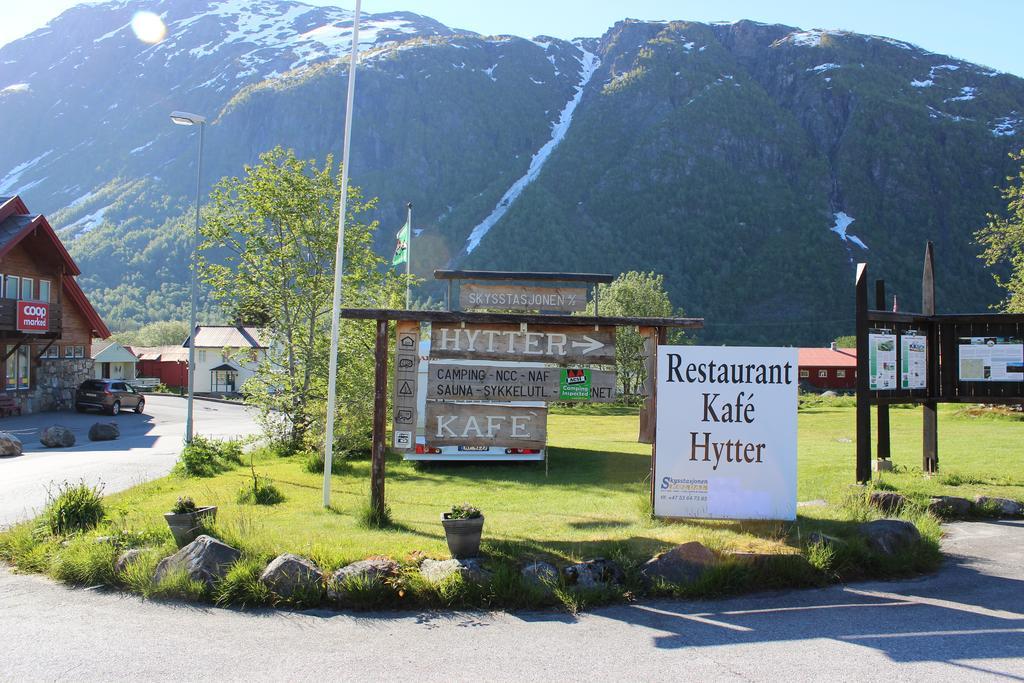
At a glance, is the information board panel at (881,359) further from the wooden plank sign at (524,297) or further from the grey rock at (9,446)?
the grey rock at (9,446)

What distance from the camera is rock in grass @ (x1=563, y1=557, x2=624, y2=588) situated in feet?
22.1

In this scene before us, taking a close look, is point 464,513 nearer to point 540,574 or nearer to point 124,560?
point 540,574

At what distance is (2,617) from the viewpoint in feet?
20.9

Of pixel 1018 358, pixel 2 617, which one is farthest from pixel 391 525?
pixel 1018 358

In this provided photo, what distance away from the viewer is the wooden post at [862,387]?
35.5 ft

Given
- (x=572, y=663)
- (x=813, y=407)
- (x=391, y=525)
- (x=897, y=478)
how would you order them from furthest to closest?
(x=813, y=407) < (x=897, y=478) < (x=391, y=525) < (x=572, y=663)

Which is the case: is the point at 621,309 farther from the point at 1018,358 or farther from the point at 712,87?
the point at 712,87

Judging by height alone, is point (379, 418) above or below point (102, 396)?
above

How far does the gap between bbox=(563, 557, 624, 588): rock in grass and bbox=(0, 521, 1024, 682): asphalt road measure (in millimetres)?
340

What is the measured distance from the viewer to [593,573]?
682cm

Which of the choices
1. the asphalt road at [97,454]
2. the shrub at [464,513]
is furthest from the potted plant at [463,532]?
the asphalt road at [97,454]

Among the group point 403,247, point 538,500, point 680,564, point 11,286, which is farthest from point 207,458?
point 11,286

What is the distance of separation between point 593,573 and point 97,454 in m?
18.1

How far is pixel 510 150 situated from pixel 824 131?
255 ft
